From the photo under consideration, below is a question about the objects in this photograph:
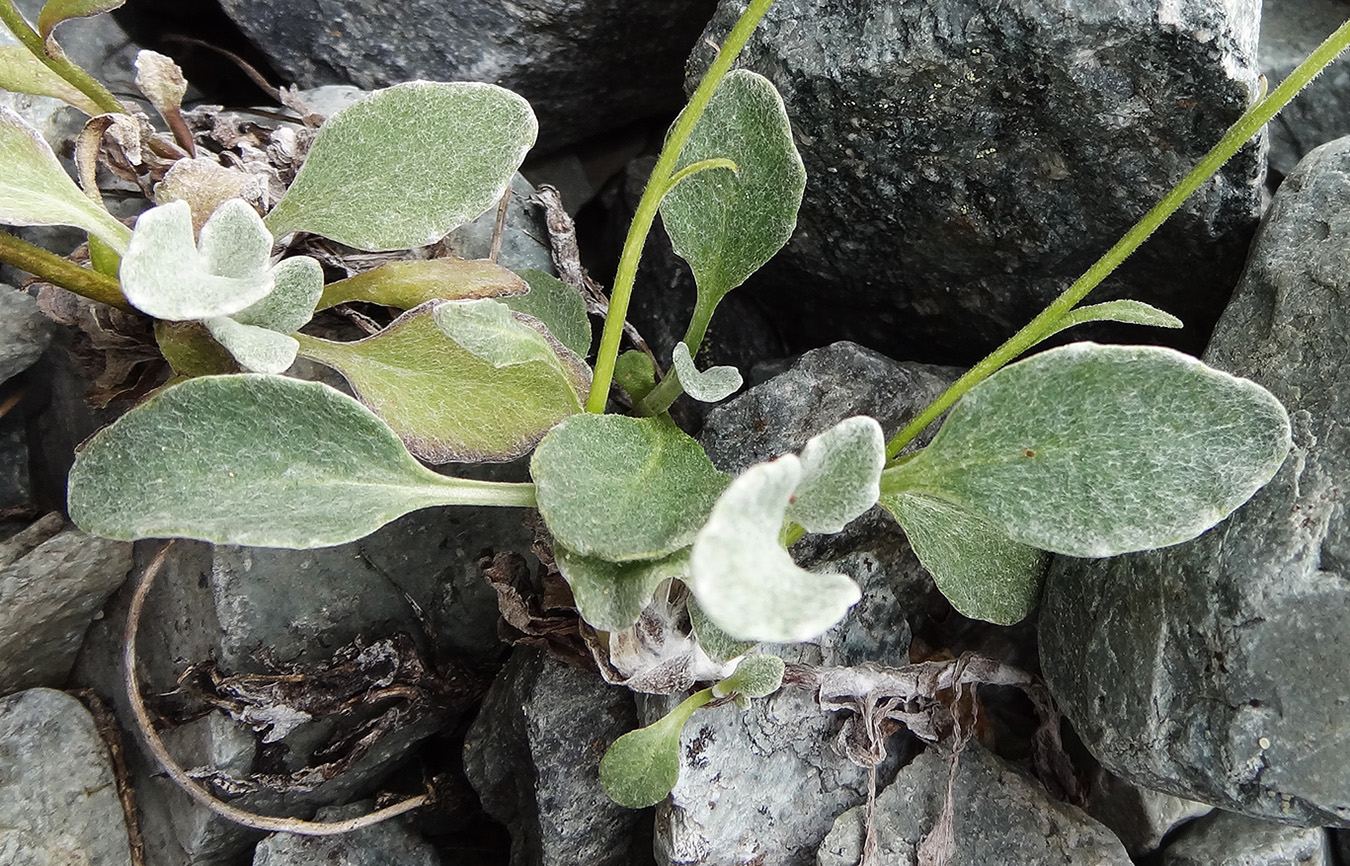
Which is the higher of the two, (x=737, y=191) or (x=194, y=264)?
(x=737, y=191)

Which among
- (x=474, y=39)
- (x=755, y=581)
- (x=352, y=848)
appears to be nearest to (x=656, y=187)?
(x=755, y=581)

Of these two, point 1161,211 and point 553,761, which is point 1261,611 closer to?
point 1161,211

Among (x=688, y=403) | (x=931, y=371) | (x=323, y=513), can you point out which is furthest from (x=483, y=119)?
(x=931, y=371)

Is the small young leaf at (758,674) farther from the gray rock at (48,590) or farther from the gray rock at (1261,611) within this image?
the gray rock at (48,590)

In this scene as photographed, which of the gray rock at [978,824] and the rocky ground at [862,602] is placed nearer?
the rocky ground at [862,602]

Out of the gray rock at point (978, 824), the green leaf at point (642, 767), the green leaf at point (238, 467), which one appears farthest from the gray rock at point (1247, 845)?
the green leaf at point (238, 467)

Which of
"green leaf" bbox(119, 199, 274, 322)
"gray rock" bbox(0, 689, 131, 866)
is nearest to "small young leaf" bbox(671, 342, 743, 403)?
"green leaf" bbox(119, 199, 274, 322)
